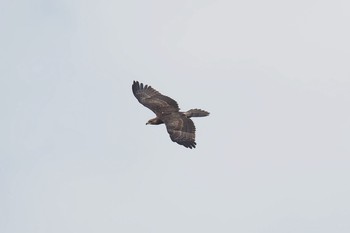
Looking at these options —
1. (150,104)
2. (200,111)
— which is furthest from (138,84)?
(200,111)

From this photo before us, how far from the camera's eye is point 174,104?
56719mm

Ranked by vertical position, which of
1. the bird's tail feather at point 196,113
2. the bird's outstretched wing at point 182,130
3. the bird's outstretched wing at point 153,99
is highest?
the bird's outstretched wing at point 153,99

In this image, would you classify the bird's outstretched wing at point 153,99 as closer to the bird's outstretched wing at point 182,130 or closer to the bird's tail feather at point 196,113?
the bird's tail feather at point 196,113

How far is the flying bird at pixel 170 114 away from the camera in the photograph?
52.3 meters

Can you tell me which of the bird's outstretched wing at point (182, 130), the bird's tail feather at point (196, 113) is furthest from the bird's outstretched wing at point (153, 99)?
the bird's outstretched wing at point (182, 130)

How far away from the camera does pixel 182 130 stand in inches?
2071

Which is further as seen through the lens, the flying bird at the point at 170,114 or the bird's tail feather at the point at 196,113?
the bird's tail feather at the point at 196,113

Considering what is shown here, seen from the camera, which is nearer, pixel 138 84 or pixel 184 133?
A: pixel 184 133

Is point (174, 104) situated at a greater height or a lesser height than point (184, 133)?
greater

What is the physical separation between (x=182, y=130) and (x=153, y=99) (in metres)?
6.08

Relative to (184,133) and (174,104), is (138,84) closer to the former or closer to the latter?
(174,104)

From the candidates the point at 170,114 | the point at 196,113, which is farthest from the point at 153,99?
the point at 196,113

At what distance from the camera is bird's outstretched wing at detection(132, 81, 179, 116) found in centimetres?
5647

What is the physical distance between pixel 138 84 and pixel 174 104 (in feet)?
12.7
